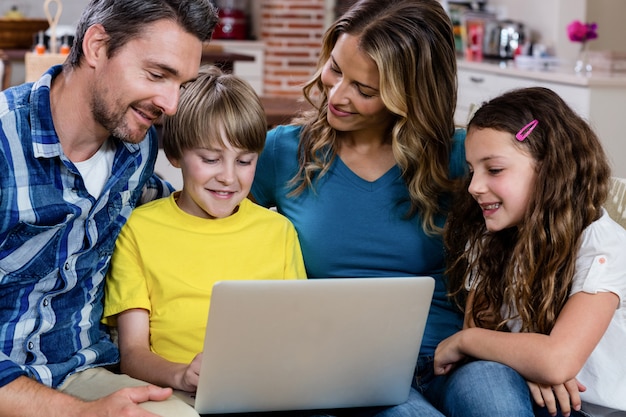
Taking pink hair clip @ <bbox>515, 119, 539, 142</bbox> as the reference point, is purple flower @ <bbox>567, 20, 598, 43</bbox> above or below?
below

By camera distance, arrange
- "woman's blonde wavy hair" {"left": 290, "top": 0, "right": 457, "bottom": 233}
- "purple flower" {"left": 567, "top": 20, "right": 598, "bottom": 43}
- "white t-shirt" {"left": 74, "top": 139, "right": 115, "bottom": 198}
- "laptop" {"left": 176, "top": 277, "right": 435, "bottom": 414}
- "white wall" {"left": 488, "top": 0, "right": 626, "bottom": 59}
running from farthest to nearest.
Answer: "white wall" {"left": 488, "top": 0, "right": 626, "bottom": 59} → "purple flower" {"left": 567, "top": 20, "right": 598, "bottom": 43} → "woman's blonde wavy hair" {"left": 290, "top": 0, "right": 457, "bottom": 233} → "white t-shirt" {"left": 74, "top": 139, "right": 115, "bottom": 198} → "laptop" {"left": 176, "top": 277, "right": 435, "bottom": 414}

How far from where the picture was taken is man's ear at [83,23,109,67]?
1599mm

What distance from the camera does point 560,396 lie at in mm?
1592

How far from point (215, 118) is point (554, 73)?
3.18 metres

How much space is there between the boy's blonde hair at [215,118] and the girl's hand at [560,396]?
685 millimetres

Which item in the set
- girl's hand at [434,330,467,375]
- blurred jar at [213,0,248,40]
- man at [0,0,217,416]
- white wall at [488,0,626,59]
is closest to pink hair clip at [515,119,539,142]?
girl's hand at [434,330,467,375]

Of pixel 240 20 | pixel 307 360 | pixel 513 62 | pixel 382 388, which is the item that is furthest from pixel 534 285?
pixel 240 20

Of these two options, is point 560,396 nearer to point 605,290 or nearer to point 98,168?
point 605,290

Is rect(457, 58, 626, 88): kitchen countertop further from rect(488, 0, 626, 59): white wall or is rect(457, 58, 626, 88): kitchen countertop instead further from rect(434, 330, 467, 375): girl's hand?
rect(434, 330, 467, 375): girl's hand

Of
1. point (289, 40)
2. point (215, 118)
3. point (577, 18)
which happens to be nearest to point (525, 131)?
point (215, 118)

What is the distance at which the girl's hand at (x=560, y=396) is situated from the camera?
159cm

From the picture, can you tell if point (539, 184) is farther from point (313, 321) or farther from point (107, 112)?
point (107, 112)

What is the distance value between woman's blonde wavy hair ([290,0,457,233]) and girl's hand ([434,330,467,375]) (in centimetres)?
25

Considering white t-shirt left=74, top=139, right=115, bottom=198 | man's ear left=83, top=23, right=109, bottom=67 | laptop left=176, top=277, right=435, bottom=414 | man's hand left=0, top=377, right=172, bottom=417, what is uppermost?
man's ear left=83, top=23, right=109, bottom=67
